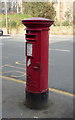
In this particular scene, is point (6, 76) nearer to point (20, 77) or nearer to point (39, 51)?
point (20, 77)

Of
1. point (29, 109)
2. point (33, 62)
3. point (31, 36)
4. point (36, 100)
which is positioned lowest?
point (29, 109)

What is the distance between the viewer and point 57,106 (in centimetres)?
416

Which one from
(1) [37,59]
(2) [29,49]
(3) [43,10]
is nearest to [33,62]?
(1) [37,59]

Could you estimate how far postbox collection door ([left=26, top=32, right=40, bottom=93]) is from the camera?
380 cm

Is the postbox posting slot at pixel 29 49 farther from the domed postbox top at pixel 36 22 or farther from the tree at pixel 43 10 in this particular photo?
the tree at pixel 43 10

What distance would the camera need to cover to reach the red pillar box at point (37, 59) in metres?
3.74

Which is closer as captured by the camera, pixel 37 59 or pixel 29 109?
pixel 37 59

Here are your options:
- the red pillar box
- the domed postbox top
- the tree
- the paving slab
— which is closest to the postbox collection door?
the red pillar box

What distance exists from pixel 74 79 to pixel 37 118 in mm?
2736

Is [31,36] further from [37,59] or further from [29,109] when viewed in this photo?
[29,109]

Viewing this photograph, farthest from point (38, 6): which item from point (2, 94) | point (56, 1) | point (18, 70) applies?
point (2, 94)

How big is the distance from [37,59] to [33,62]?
4.3 inches

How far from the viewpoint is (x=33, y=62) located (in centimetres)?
388

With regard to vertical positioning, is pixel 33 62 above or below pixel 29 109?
above
